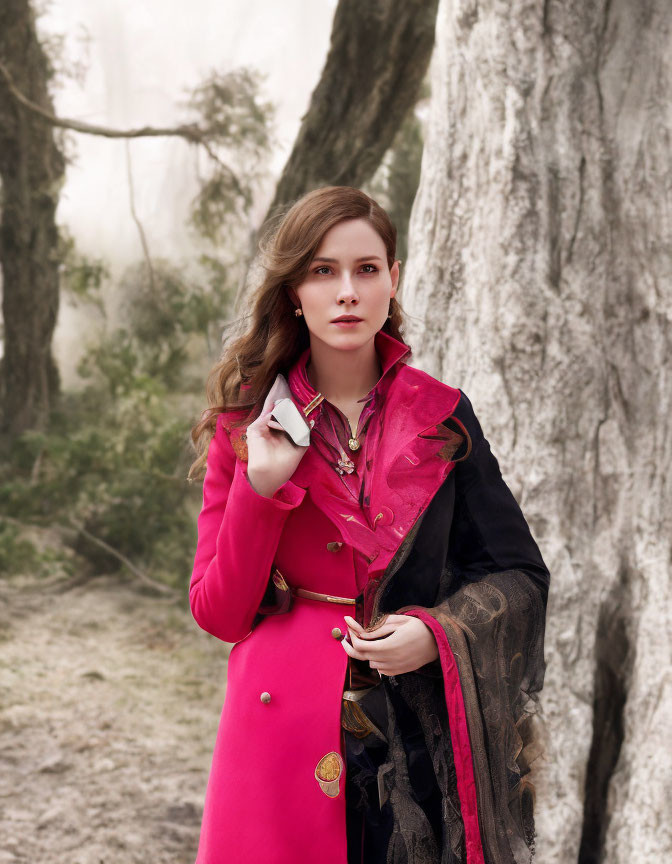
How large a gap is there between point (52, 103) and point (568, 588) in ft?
19.9

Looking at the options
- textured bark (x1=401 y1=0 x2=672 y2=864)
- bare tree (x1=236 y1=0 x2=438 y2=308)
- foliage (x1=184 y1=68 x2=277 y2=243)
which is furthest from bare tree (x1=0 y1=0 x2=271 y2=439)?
textured bark (x1=401 y1=0 x2=672 y2=864)

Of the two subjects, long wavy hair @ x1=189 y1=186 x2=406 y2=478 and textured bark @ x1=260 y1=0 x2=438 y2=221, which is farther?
textured bark @ x1=260 y1=0 x2=438 y2=221

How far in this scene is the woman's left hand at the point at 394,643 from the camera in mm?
1365

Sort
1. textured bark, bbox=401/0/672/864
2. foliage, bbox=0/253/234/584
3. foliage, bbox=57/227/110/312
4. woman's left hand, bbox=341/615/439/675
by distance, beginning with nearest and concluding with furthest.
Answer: woman's left hand, bbox=341/615/439/675 < textured bark, bbox=401/0/672/864 < foliage, bbox=0/253/234/584 < foliage, bbox=57/227/110/312

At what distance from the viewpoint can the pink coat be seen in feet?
4.72

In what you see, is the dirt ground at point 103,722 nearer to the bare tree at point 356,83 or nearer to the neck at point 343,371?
the neck at point 343,371

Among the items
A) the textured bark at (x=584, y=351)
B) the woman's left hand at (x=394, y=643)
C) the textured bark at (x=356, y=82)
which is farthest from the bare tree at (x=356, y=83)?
the woman's left hand at (x=394, y=643)

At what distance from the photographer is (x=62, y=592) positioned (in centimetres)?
654

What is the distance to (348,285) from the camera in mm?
1497

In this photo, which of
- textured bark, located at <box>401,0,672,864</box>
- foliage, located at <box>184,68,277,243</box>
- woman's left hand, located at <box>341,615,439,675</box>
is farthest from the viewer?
foliage, located at <box>184,68,277,243</box>

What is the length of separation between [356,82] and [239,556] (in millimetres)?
4587

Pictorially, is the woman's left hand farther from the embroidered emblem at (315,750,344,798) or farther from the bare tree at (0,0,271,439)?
the bare tree at (0,0,271,439)

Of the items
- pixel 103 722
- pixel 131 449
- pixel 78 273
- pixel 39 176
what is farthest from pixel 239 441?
pixel 39 176

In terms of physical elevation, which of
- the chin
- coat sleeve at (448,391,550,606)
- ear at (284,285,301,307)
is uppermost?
ear at (284,285,301,307)
